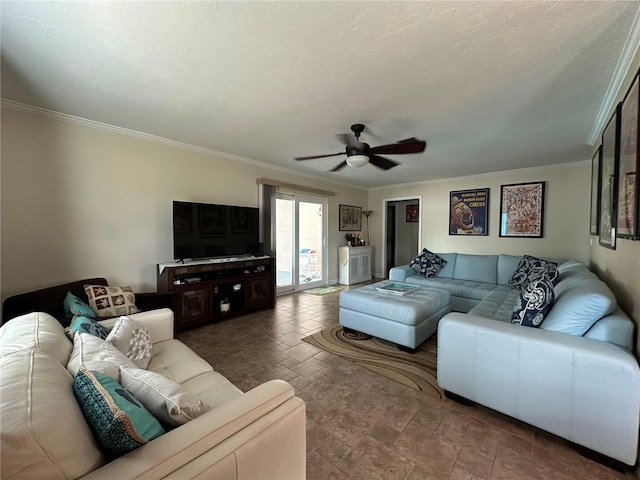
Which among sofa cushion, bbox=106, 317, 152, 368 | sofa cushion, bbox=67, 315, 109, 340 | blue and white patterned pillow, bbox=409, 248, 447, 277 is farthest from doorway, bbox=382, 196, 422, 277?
sofa cushion, bbox=67, 315, 109, 340

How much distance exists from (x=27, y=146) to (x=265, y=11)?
110 inches

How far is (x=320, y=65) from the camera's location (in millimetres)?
1855

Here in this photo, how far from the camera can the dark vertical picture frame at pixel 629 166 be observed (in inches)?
59.1

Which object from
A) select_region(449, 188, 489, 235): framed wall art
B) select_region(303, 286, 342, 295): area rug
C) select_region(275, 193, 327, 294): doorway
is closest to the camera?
select_region(275, 193, 327, 294): doorway

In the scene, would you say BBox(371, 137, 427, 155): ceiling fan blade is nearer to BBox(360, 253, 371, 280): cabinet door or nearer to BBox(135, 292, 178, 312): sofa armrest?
BBox(135, 292, 178, 312): sofa armrest

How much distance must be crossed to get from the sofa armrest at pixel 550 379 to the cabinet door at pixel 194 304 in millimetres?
2853

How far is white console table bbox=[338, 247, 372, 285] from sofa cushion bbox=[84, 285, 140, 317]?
423cm

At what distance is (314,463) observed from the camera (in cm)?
148

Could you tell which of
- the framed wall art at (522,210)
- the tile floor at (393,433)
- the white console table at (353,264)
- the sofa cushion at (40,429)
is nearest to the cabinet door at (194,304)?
the tile floor at (393,433)

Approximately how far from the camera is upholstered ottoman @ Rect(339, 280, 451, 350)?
2.71 metres

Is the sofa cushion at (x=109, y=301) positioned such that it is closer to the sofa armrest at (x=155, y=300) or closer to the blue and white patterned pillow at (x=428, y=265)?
the sofa armrest at (x=155, y=300)

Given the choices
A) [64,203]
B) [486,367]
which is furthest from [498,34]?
[64,203]

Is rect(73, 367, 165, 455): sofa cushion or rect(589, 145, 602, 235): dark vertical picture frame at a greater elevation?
rect(589, 145, 602, 235): dark vertical picture frame

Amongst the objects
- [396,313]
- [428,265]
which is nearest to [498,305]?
[396,313]
